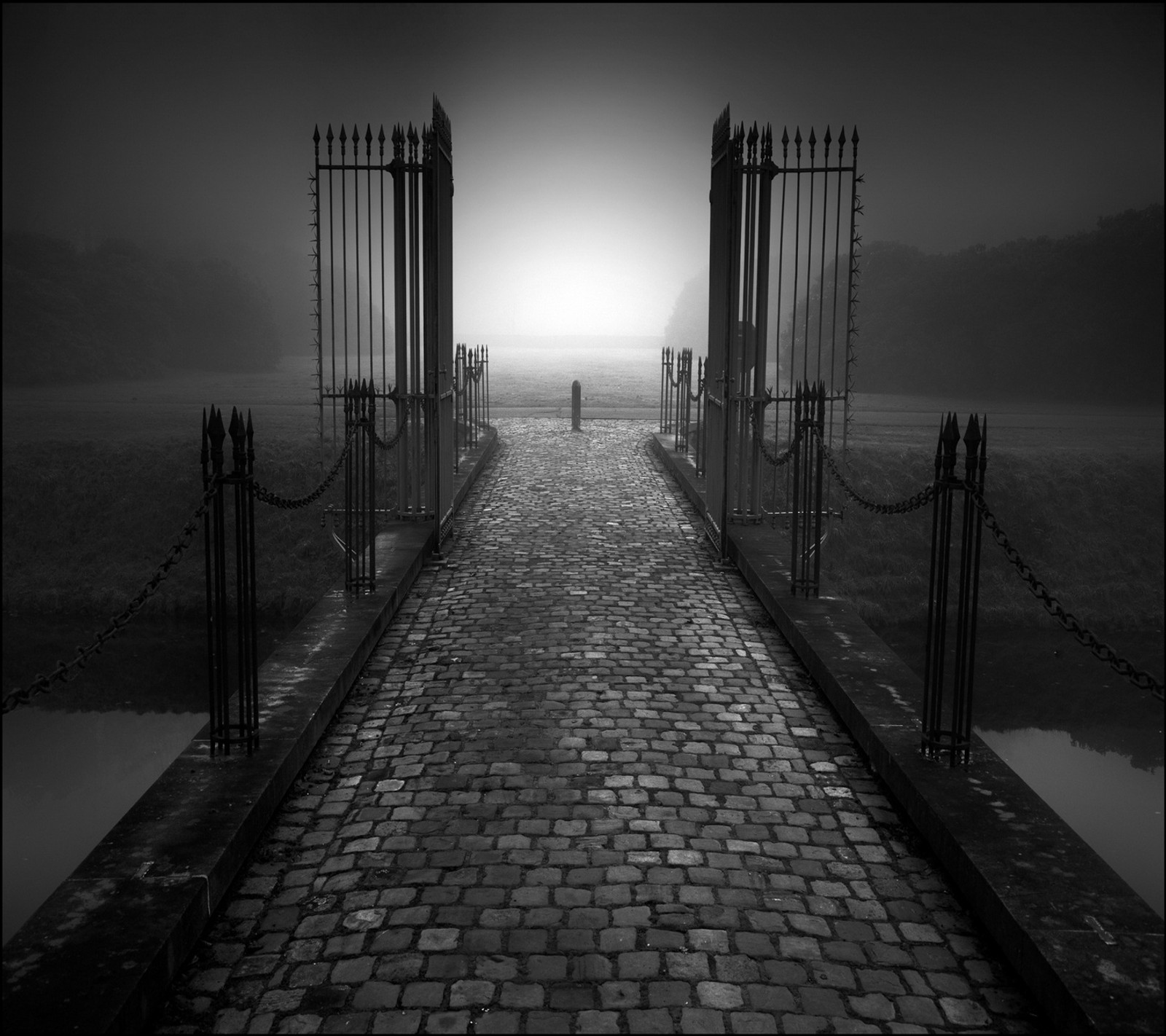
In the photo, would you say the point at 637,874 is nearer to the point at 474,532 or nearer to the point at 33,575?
the point at 474,532

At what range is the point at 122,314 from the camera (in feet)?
171

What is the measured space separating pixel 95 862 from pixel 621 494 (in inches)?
422

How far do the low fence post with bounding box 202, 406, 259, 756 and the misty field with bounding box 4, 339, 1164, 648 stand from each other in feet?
46.2

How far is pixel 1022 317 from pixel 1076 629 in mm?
45499

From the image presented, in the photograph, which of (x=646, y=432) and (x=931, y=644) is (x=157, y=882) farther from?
(x=646, y=432)

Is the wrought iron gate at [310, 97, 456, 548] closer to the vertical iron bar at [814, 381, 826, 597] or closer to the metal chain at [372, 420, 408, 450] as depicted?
the metal chain at [372, 420, 408, 450]

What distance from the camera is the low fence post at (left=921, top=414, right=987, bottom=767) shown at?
15.4 ft

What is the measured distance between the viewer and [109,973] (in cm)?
324

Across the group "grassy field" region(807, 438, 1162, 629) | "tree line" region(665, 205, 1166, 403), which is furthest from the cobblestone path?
"tree line" region(665, 205, 1166, 403)

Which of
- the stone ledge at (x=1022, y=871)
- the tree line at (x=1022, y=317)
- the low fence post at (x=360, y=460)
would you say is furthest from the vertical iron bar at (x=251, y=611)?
the tree line at (x=1022, y=317)

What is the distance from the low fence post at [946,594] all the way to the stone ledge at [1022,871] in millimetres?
137

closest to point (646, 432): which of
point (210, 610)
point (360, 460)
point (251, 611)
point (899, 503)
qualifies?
point (360, 460)

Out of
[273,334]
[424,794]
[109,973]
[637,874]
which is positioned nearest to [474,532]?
[424,794]

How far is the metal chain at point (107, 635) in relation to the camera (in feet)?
10.8
